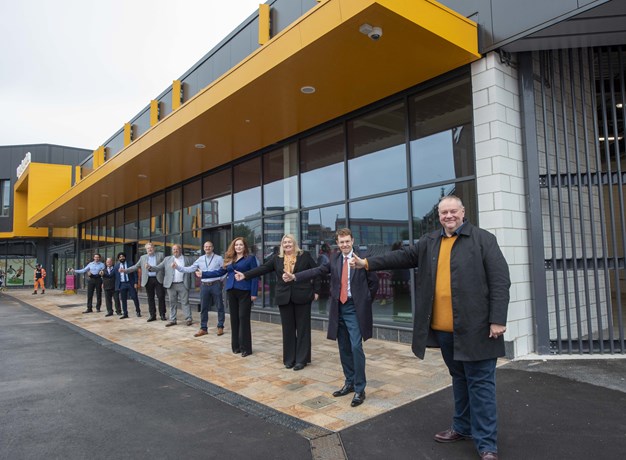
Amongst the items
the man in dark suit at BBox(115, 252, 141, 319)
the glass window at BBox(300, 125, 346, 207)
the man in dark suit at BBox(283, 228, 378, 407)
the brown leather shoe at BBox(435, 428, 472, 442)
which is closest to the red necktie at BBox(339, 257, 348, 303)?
the man in dark suit at BBox(283, 228, 378, 407)

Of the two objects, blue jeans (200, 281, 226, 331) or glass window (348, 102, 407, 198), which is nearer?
glass window (348, 102, 407, 198)

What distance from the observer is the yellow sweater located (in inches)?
123

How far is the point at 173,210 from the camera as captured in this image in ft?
46.9

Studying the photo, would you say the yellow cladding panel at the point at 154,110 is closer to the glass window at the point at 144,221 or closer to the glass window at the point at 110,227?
the glass window at the point at 144,221

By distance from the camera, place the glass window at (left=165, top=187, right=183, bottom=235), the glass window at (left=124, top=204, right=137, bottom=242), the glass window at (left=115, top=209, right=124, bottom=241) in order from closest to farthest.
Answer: the glass window at (left=165, top=187, right=183, bottom=235)
the glass window at (left=124, top=204, right=137, bottom=242)
the glass window at (left=115, top=209, right=124, bottom=241)

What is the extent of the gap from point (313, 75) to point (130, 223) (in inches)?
524

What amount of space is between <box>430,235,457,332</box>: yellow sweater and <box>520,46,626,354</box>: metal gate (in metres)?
3.26

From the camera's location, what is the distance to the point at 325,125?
8703 millimetres

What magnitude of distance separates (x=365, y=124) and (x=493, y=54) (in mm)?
Answer: 2606

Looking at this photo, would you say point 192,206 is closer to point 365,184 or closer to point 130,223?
point 130,223

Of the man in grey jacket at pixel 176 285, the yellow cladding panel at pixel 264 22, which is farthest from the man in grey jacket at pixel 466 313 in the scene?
the man in grey jacket at pixel 176 285

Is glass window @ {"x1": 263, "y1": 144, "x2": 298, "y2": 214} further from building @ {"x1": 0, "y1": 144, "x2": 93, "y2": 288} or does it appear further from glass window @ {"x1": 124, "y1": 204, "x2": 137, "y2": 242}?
building @ {"x1": 0, "y1": 144, "x2": 93, "y2": 288}

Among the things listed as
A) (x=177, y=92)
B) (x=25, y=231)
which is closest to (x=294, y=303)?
(x=177, y=92)

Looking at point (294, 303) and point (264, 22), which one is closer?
point (294, 303)
